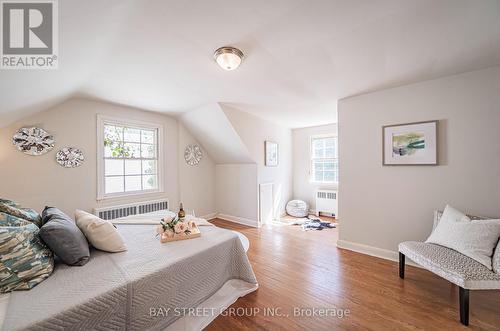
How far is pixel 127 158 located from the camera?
11.2 feet

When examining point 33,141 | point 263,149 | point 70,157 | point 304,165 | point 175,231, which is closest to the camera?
point 175,231

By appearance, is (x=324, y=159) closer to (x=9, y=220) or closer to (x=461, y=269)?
(x=461, y=269)

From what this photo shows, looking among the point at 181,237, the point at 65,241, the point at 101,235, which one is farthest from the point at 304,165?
the point at 65,241

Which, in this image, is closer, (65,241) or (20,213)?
(65,241)

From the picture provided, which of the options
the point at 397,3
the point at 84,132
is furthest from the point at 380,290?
the point at 84,132

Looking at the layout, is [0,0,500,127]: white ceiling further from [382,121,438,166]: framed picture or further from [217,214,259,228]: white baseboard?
Answer: [217,214,259,228]: white baseboard

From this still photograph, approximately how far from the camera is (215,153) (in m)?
4.47

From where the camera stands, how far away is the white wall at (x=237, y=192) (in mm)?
4035

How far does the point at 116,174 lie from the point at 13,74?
2104 mm

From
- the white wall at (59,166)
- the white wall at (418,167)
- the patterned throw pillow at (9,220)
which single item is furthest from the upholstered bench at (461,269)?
the white wall at (59,166)

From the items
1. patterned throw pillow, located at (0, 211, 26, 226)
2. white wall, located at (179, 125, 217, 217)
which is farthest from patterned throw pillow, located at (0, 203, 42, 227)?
white wall, located at (179, 125, 217, 217)

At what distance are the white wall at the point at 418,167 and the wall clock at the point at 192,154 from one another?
304 centimetres

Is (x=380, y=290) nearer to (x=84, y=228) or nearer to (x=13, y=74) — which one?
(x=84, y=228)

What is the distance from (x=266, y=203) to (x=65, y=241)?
11.1 ft
